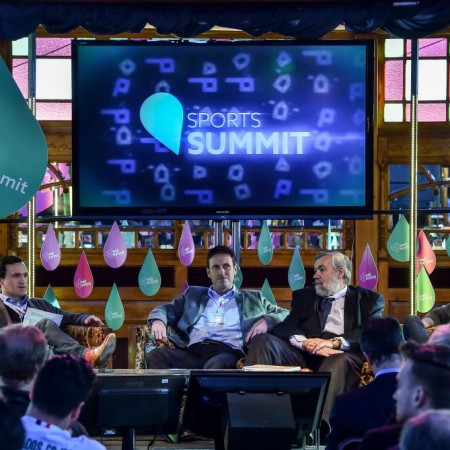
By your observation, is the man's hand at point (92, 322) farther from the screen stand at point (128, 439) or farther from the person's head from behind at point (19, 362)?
the person's head from behind at point (19, 362)

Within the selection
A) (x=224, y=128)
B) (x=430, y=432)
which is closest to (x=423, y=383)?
(x=430, y=432)

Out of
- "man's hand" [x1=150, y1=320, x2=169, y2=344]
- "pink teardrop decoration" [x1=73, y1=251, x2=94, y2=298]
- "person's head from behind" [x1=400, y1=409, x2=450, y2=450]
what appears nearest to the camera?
"person's head from behind" [x1=400, y1=409, x2=450, y2=450]

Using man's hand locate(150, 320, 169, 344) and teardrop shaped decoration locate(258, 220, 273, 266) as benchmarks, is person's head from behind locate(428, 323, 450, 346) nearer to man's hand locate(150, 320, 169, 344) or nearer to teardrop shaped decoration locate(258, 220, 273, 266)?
man's hand locate(150, 320, 169, 344)

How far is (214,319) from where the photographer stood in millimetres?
6020

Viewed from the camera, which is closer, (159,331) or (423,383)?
(423,383)

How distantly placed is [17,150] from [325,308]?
188cm

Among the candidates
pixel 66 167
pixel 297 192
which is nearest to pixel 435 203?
pixel 66 167

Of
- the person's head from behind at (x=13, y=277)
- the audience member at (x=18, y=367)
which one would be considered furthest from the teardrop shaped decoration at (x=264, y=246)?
the audience member at (x=18, y=367)

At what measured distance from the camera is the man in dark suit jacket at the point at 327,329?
541 cm

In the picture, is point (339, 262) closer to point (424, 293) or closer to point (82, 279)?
point (424, 293)

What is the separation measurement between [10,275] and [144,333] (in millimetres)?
832

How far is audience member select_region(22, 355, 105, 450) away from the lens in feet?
9.03

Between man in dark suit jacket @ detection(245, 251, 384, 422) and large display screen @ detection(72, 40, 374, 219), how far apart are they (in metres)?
0.42

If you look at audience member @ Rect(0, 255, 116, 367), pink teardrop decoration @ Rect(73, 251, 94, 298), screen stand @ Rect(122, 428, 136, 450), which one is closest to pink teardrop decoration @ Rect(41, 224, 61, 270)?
pink teardrop decoration @ Rect(73, 251, 94, 298)
